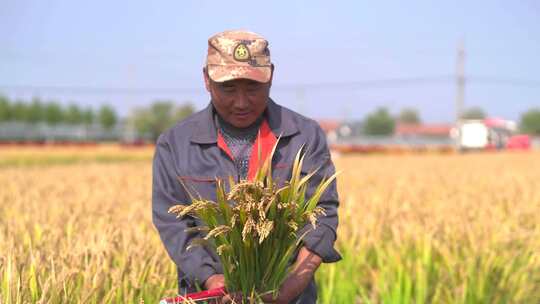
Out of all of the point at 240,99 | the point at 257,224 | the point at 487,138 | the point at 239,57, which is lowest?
the point at 487,138

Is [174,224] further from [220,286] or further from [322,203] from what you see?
[322,203]

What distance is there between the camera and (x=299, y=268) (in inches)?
85.8

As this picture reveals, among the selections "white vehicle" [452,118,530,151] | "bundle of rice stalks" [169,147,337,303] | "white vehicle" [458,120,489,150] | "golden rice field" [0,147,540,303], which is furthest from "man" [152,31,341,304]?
"white vehicle" [458,120,489,150]

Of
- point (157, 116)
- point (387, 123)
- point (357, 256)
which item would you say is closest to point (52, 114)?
point (157, 116)

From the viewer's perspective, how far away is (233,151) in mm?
2354

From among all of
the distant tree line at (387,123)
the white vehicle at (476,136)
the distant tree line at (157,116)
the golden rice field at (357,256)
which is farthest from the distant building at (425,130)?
the golden rice field at (357,256)

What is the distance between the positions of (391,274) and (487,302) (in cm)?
55

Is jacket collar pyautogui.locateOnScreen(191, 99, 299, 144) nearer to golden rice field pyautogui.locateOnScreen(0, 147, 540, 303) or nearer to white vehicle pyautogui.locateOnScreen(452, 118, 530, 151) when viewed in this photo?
golden rice field pyautogui.locateOnScreen(0, 147, 540, 303)

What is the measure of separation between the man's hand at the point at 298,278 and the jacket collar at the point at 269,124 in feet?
1.34

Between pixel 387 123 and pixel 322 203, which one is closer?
pixel 322 203

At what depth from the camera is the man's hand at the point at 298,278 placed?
2111 mm

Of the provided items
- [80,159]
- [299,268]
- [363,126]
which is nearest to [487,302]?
[299,268]

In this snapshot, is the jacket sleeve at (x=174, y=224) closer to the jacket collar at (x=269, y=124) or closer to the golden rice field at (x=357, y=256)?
the jacket collar at (x=269, y=124)

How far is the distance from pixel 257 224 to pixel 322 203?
55 centimetres
